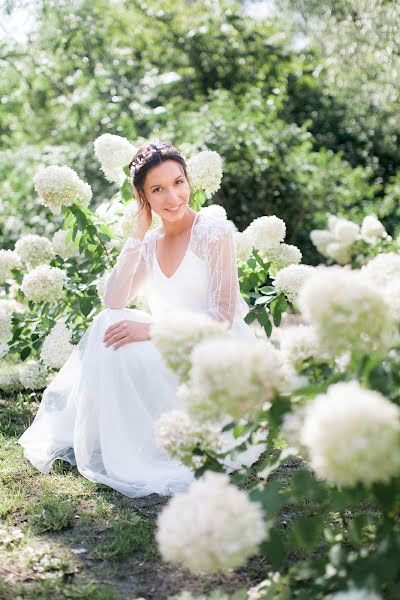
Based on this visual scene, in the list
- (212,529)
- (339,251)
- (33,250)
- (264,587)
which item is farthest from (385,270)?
(33,250)

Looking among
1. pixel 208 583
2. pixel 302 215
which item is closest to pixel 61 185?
pixel 208 583

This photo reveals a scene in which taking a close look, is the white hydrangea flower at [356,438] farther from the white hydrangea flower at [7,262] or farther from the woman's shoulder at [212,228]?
the white hydrangea flower at [7,262]

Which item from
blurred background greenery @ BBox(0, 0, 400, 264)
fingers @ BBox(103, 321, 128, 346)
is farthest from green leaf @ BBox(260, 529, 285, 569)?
blurred background greenery @ BBox(0, 0, 400, 264)

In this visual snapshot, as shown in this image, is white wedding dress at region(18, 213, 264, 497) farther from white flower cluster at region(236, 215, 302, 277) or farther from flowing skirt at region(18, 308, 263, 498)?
white flower cluster at region(236, 215, 302, 277)

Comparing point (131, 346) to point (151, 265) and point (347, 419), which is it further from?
point (347, 419)

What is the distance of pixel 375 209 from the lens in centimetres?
841

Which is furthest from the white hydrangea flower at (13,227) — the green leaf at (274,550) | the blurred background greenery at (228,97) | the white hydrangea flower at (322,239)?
the green leaf at (274,550)

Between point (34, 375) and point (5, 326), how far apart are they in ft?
1.59

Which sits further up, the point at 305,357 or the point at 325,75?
the point at 325,75

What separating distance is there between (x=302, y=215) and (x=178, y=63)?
14.6ft

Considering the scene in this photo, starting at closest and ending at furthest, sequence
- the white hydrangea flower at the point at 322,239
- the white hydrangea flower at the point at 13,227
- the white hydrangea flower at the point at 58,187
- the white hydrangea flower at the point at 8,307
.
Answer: the white hydrangea flower at the point at 322,239, the white hydrangea flower at the point at 58,187, the white hydrangea flower at the point at 8,307, the white hydrangea flower at the point at 13,227

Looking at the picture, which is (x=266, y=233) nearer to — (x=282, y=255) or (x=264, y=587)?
(x=282, y=255)

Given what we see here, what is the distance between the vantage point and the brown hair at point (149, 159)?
11.7ft

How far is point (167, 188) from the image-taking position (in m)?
3.55
